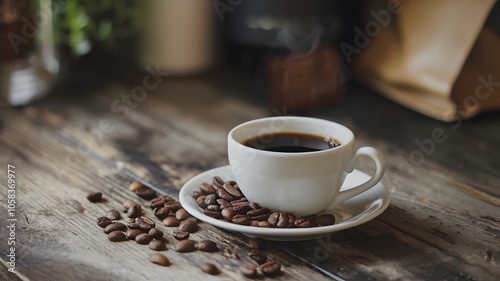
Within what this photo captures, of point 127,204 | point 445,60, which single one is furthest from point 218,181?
point 445,60

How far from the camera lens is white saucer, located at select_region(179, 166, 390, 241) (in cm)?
84

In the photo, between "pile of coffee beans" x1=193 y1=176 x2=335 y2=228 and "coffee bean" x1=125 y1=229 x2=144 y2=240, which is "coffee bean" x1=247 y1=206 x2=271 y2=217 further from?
"coffee bean" x1=125 y1=229 x2=144 y2=240

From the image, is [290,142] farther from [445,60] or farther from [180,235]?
[445,60]

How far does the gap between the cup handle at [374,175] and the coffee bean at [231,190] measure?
126 millimetres

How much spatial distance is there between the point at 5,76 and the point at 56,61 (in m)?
0.13

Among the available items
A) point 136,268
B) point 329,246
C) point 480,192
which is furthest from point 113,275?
point 480,192

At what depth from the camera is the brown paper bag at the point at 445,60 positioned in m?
1.41

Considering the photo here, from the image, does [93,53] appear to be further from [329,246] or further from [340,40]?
[329,246]

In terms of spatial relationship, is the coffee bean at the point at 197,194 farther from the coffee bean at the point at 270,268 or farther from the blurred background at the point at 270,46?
the blurred background at the point at 270,46

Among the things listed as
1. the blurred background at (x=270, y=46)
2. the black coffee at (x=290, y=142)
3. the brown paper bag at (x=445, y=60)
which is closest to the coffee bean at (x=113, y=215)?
the black coffee at (x=290, y=142)

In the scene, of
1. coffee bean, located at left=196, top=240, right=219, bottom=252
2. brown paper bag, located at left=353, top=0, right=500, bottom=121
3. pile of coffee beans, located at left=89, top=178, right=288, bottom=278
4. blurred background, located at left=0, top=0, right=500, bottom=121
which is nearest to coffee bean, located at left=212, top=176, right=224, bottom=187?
pile of coffee beans, located at left=89, top=178, right=288, bottom=278

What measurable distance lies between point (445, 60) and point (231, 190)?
0.67m

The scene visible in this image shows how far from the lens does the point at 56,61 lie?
5.25 feet

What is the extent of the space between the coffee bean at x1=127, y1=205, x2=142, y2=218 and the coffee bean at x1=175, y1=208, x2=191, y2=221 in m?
0.05
